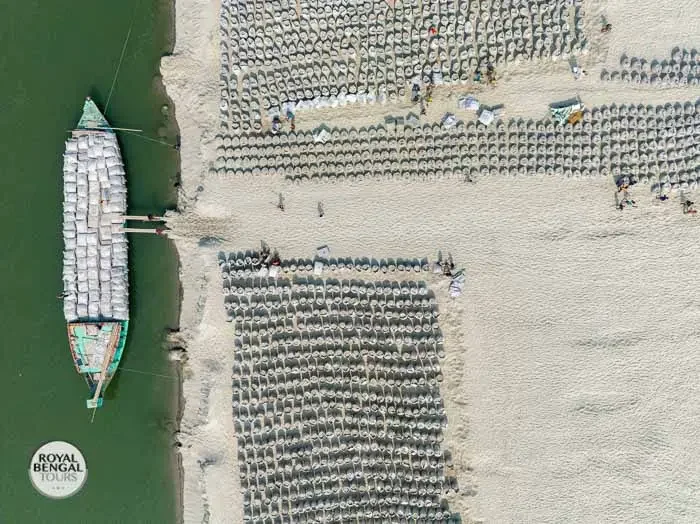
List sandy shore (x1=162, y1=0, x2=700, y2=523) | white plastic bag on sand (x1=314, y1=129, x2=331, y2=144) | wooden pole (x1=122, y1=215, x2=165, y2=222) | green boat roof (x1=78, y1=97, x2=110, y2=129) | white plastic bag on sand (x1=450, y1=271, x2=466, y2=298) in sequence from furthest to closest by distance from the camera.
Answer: green boat roof (x1=78, y1=97, x2=110, y2=129) < wooden pole (x1=122, y1=215, x2=165, y2=222) < white plastic bag on sand (x1=314, y1=129, x2=331, y2=144) < white plastic bag on sand (x1=450, y1=271, x2=466, y2=298) < sandy shore (x1=162, y1=0, x2=700, y2=523)

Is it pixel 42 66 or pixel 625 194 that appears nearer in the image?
pixel 625 194

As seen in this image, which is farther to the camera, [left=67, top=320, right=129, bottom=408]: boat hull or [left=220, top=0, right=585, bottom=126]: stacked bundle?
[left=67, top=320, right=129, bottom=408]: boat hull

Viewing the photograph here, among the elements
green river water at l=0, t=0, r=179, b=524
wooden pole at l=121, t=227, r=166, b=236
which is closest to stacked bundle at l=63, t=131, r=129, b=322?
wooden pole at l=121, t=227, r=166, b=236

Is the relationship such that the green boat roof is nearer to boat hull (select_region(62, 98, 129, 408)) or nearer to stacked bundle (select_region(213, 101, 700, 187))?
boat hull (select_region(62, 98, 129, 408))

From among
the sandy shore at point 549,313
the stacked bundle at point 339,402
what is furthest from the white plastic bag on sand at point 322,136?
the stacked bundle at point 339,402

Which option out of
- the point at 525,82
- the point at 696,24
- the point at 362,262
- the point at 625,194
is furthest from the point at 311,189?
the point at 696,24

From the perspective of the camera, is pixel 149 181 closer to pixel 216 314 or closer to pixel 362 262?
pixel 216 314

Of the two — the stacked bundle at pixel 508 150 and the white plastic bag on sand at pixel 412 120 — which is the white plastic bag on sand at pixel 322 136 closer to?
the stacked bundle at pixel 508 150
